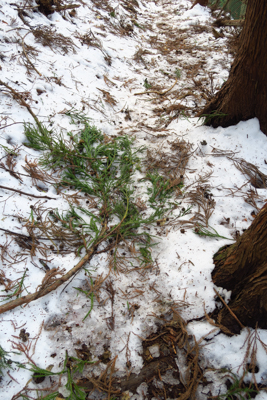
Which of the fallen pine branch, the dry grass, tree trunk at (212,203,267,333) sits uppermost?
the dry grass

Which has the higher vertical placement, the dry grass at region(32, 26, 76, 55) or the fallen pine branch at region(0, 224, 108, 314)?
the dry grass at region(32, 26, 76, 55)

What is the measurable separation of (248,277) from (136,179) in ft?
4.74

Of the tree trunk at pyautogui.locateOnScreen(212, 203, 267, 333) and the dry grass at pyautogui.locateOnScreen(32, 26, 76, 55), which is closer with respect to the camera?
the tree trunk at pyautogui.locateOnScreen(212, 203, 267, 333)

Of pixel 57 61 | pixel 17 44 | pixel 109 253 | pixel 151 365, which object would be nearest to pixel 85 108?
pixel 57 61

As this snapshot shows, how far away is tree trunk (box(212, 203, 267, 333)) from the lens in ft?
4.03

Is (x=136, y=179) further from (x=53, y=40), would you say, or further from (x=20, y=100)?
(x=53, y=40)

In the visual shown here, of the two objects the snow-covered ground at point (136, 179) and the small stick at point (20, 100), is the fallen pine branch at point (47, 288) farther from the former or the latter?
the small stick at point (20, 100)

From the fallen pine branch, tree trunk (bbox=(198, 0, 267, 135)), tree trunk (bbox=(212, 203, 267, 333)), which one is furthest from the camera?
tree trunk (bbox=(198, 0, 267, 135))

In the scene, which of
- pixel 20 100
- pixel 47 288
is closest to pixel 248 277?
pixel 47 288

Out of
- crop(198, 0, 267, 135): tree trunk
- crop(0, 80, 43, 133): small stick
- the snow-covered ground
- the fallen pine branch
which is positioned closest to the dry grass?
the snow-covered ground

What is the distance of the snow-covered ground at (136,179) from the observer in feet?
4.50

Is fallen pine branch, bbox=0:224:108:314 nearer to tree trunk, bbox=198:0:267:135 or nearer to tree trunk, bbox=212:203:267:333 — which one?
tree trunk, bbox=212:203:267:333

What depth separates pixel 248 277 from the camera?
4.41 feet

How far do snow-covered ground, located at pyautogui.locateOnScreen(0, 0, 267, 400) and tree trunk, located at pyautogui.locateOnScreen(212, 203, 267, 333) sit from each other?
3.0 inches
